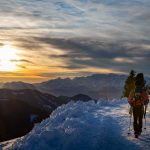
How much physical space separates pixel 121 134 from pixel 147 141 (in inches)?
90.1

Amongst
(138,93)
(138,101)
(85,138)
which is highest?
(138,93)

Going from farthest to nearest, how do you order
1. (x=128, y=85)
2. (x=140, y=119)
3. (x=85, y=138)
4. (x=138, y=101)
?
(x=128, y=85)
(x=85, y=138)
(x=138, y=101)
(x=140, y=119)

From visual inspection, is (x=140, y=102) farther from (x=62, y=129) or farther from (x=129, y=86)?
(x=129, y=86)

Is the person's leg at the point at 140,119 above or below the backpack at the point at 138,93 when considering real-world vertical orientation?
below

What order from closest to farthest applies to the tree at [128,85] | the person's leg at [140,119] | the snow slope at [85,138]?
1. the snow slope at [85,138]
2. the person's leg at [140,119]
3. the tree at [128,85]

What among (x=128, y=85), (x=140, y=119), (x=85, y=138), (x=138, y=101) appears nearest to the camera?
(x=140, y=119)

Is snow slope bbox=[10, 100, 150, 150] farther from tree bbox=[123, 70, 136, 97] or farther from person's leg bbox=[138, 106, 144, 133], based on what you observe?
tree bbox=[123, 70, 136, 97]

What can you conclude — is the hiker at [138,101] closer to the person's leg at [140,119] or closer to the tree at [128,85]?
the person's leg at [140,119]

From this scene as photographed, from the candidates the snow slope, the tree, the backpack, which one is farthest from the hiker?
the tree

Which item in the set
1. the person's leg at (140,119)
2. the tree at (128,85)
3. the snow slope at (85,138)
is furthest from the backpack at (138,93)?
the tree at (128,85)

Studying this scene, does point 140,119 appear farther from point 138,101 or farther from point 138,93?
point 138,93

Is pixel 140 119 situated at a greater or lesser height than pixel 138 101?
lesser

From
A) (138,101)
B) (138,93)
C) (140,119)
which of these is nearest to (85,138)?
(140,119)

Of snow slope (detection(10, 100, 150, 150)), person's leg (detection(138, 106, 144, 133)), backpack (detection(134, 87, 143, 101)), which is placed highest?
backpack (detection(134, 87, 143, 101))
